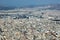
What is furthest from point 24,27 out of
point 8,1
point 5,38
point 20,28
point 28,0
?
point 28,0

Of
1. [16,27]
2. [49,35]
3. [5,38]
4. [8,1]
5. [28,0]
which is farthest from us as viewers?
[28,0]

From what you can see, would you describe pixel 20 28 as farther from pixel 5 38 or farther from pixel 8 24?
pixel 5 38

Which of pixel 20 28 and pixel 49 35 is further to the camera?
pixel 20 28

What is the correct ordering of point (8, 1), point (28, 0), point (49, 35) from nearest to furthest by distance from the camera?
point (49, 35), point (8, 1), point (28, 0)

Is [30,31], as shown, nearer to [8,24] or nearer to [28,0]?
[8,24]

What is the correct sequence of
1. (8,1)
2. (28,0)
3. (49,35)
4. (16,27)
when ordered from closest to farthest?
(49,35), (16,27), (8,1), (28,0)

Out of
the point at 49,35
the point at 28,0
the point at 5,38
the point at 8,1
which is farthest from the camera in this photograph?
the point at 28,0

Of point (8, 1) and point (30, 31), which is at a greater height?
point (30, 31)

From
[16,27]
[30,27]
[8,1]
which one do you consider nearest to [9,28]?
[16,27]

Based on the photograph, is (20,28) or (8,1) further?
(8,1)
